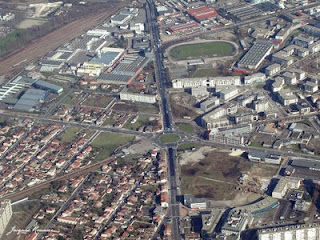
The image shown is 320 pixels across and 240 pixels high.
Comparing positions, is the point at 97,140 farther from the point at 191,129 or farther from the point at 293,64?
the point at 293,64

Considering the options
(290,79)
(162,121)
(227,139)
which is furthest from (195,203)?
(290,79)

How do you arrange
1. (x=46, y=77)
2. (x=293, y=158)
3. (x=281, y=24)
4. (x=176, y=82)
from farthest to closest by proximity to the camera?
(x=281, y=24) → (x=46, y=77) → (x=176, y=82) → (x=293, y=158)

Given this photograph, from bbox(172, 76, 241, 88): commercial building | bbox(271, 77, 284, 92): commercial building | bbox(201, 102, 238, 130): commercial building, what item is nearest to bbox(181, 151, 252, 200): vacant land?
bbox(201, 102, 238, 130): commercial building

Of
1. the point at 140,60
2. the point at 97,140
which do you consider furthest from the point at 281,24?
the point at 97,140

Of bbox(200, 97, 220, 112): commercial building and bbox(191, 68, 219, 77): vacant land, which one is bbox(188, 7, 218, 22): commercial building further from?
bbox(200, 97, 220, 112): commercial building

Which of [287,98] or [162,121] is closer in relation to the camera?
[162,121]

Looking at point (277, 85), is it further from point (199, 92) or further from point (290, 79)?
point (199, 92)
